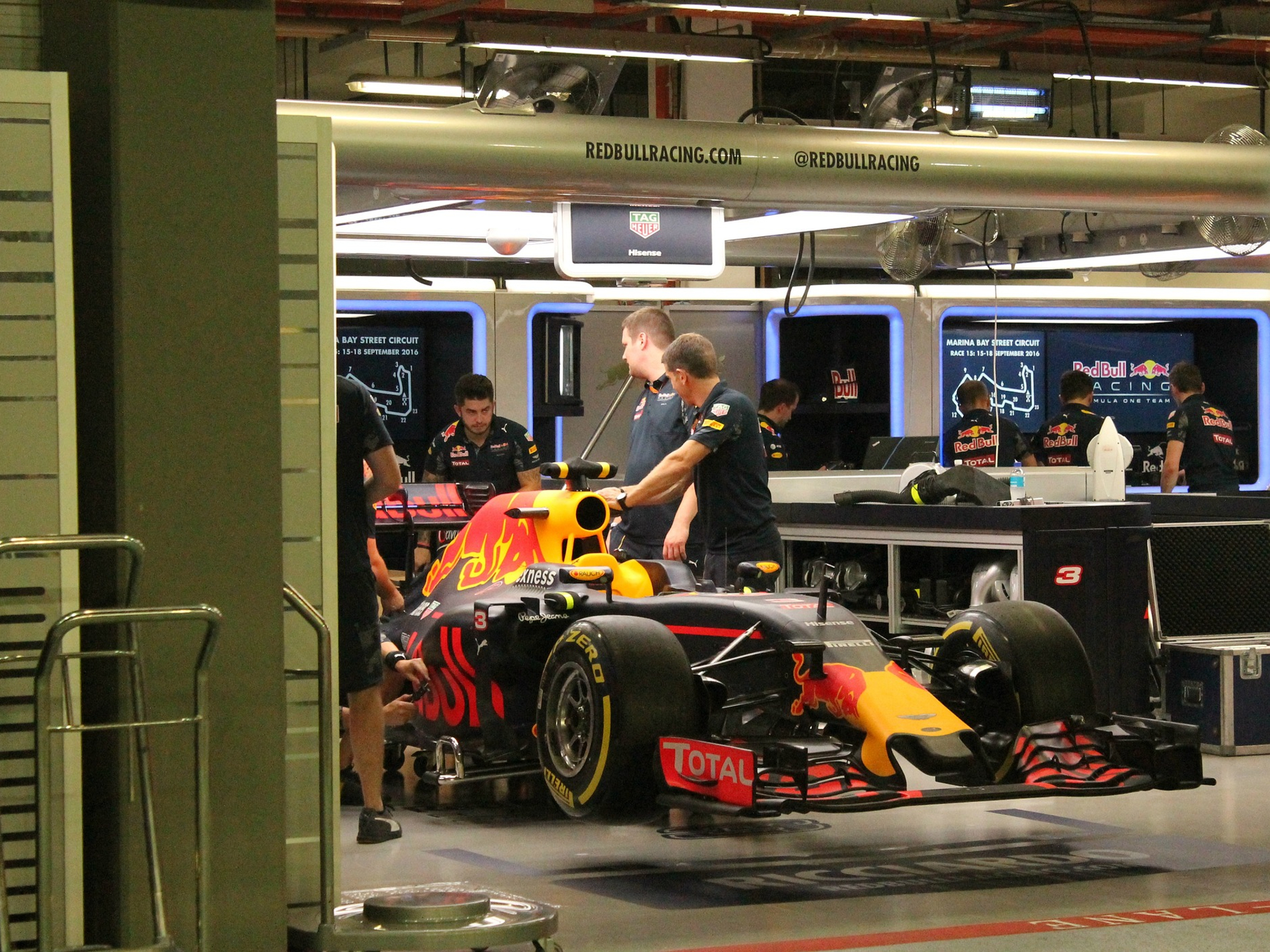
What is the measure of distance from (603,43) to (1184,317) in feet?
27.2

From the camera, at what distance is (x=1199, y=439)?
40.4ft

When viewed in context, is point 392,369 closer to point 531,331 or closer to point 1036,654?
point 531,331

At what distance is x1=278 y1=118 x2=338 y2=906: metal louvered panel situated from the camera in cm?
407

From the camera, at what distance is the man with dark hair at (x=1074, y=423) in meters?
11.4

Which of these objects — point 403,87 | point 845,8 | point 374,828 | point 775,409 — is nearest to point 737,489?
point 374,828

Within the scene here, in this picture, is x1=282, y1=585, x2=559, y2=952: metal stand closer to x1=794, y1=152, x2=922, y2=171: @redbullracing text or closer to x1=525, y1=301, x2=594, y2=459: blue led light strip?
x1=794, y1=152, x2=922, y2=171: @redbullracing text

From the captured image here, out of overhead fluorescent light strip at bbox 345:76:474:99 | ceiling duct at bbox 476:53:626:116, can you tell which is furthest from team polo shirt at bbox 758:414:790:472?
ceiling duct at bbox 476:53:626:116

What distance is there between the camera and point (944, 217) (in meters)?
10.1

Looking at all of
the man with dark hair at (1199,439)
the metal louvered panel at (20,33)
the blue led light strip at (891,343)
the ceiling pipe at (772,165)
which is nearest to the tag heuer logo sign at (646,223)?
the ceiling pipe at (772,165)

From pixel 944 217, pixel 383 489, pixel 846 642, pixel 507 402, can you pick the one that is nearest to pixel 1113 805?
pixel 846 642

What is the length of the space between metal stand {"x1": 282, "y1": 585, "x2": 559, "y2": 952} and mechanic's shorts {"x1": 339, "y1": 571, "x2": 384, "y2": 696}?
1817 millimetres

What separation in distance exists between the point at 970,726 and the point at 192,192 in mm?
3212

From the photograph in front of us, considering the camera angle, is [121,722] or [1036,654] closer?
[121,722]

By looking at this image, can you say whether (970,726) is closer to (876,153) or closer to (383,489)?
(383,489)
